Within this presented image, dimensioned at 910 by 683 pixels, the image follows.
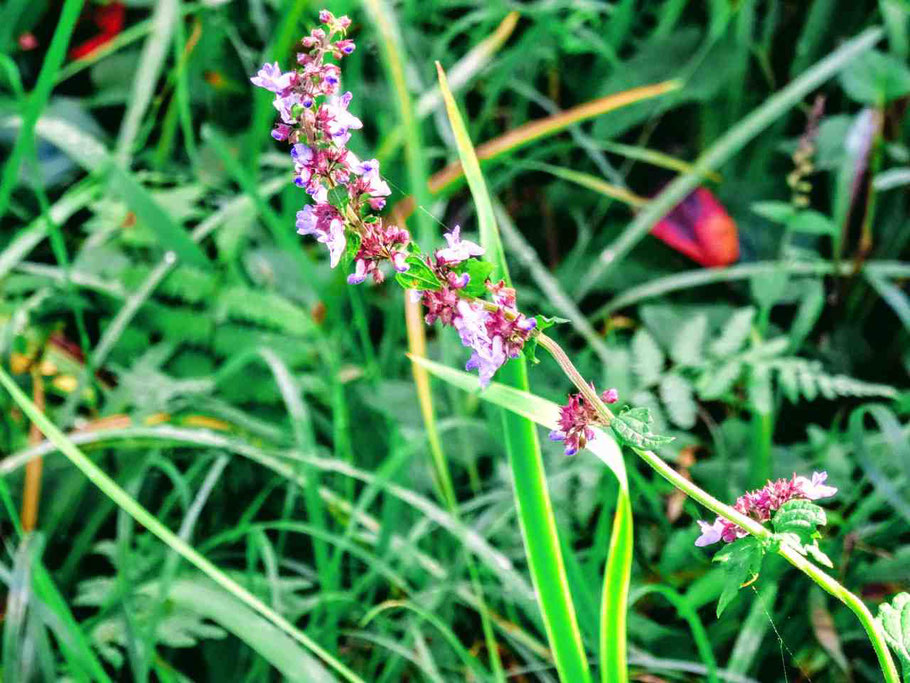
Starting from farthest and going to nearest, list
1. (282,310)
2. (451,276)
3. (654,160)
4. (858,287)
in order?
(654,160) → (858,287) → (282,310) → (451,276)

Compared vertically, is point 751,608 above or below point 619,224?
below

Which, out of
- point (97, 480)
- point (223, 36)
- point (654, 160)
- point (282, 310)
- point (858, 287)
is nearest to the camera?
point (97, 480)

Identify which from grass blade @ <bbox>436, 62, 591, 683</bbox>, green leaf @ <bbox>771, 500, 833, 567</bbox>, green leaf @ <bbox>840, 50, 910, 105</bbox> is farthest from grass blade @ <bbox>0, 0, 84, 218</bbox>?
green leaf @ <bbox>840, 50, 910, 105</bbox>

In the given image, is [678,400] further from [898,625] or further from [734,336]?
[898,625]

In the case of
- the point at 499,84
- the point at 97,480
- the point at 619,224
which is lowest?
the point at 97,480

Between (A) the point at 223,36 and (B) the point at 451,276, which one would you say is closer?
(B) the point at 451,276

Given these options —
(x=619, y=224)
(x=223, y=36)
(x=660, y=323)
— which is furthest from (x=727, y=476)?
(x=223, y=36)

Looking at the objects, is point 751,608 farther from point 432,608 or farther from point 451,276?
point 451,276
